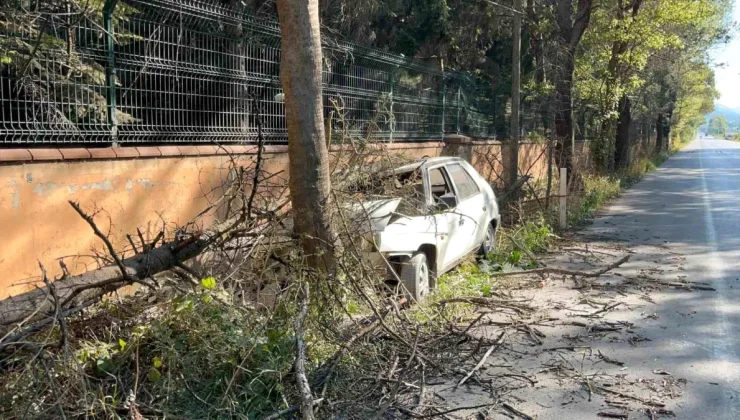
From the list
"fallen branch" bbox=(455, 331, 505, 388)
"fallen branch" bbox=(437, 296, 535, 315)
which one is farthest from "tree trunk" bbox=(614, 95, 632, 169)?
"fallen branch" bbox=(455, 331, 505, 388)

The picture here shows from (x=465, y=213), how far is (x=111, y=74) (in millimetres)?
4452

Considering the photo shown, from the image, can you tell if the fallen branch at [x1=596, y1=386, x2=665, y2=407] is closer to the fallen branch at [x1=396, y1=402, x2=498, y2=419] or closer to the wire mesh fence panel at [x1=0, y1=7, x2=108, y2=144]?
the fallen branch at [x1=396, y1=402, x2=498, y2=419]

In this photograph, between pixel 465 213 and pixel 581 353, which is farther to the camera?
pixel 465 213

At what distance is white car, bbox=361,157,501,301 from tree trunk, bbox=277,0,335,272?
553 mm

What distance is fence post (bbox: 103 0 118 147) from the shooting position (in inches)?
282

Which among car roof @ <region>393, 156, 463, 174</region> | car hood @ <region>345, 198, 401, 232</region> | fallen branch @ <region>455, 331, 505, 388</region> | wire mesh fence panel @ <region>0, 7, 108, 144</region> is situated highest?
wire mesh fence panel @ <region>0, 7, 108, 144</region>

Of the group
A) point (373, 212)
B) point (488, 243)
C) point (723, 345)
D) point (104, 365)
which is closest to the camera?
point (104, 365)

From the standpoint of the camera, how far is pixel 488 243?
379 inches

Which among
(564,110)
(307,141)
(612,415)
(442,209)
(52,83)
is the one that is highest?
(564,110)

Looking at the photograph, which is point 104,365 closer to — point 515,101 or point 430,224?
point 430,224

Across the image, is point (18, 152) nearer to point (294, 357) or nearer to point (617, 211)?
point (294, 357)

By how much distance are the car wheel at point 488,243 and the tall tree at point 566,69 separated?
761 cm

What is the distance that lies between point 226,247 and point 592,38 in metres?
17.5

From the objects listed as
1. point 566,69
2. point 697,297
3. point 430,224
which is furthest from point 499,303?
point 566,69
